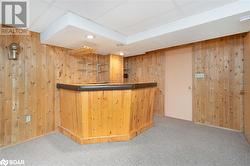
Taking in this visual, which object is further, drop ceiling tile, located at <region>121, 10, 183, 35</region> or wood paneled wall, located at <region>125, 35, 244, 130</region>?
wood paneled wall, located at <region>125, 35, 244, 130</region>

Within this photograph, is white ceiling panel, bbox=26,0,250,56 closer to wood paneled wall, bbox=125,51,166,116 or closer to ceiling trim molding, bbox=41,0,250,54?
ceiling trim molding, bbox=41,0,250,54

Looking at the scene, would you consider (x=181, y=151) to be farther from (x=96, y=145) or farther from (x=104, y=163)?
(x=96, y=145)

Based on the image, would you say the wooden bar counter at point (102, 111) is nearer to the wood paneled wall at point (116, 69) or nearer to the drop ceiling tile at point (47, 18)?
the drop ceiling tile at point (47, 18)

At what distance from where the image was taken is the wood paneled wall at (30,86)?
8.80ft

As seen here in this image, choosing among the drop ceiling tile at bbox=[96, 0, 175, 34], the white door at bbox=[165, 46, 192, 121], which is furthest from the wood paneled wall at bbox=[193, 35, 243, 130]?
the drop ceiling tile at bbox=[96, 0, 175, 34]

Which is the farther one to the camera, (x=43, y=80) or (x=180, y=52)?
(x=180, y=52)

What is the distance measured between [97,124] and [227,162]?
7.39 ft

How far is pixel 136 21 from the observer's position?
2.69 meters

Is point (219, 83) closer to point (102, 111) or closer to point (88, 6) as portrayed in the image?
point (102, 111)

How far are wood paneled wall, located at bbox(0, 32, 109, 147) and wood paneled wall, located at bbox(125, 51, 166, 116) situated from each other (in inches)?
107

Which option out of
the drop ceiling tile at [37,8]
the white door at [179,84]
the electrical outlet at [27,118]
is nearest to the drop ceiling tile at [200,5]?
the drop ceiling tile at [37,8]

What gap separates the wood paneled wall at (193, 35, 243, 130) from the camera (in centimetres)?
340

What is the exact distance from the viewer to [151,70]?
17.4 ft

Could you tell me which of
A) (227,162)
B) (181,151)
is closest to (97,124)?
(181,151)
